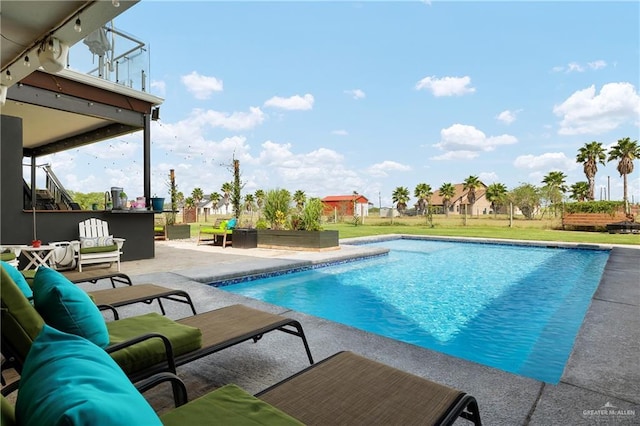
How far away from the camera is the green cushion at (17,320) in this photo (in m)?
1.57

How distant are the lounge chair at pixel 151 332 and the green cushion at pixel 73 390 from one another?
2.70 ft

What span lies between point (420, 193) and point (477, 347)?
28096 millimetres

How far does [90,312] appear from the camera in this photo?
1.83m

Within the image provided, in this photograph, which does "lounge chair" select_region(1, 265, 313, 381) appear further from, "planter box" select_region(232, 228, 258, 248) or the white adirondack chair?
"planter box" select_region(232, 228, 258, 248)

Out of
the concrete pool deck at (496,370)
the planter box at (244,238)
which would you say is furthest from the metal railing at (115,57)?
the concrete pool deck at (496,370)

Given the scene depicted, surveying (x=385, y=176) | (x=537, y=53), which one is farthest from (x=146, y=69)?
(x=385, y=176)

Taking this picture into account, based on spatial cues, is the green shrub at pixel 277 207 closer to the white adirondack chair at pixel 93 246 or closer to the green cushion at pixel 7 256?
the white adirondack chair at pixel 93 246

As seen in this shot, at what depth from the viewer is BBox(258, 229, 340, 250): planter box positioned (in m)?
10.4

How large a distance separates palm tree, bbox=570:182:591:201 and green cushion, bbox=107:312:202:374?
34089 millimetres

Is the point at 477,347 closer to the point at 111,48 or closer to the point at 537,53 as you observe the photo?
the point at 111,48

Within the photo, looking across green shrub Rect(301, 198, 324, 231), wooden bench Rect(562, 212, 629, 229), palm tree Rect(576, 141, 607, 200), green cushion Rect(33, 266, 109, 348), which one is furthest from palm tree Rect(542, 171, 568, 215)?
green cushion Rect(33, 266, 109, 348)

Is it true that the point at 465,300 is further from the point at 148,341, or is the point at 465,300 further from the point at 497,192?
the point at 497,192

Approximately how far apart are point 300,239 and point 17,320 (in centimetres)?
907

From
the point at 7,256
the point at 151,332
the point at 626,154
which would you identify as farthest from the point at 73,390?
the point at 626,154
